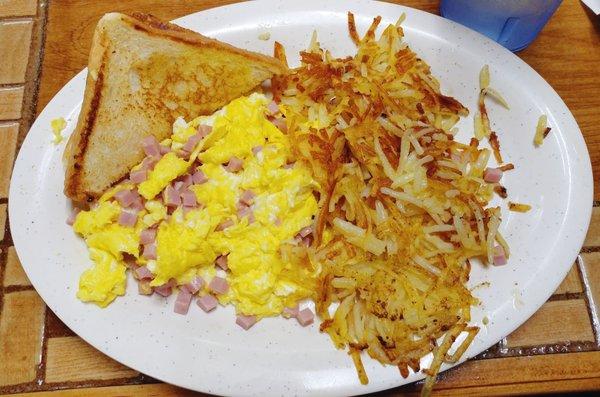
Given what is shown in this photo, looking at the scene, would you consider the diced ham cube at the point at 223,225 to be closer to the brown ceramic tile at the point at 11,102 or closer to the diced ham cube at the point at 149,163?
the diced ham cube at the point at 149,163

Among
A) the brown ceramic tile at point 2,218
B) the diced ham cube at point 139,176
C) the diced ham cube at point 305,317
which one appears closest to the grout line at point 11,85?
the brown ceramic tile at point 2,218

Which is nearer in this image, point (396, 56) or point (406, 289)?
point (406, 289)

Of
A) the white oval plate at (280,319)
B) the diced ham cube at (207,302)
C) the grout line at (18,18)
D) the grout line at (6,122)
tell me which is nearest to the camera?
the white oval plate at (280,319)

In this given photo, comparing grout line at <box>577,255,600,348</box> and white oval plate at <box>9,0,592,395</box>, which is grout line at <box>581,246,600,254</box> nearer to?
grout line at <box>577,255,600,348</box>

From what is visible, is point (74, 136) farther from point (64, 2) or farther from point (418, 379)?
point (418, 379)

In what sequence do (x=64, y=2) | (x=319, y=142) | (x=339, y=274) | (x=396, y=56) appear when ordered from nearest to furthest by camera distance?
(x=339, y=274)
(x=319, y=142)
(x=396, y=56)
(x=64, y=2)

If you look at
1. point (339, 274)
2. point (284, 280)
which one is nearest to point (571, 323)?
point (339, 274)
